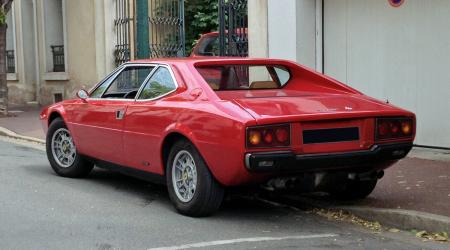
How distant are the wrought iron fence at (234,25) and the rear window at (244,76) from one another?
5.61 metres

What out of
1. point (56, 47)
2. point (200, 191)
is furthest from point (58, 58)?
point (200, 191)

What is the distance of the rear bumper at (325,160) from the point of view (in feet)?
17.4

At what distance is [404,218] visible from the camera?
226 inches

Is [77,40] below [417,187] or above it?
above

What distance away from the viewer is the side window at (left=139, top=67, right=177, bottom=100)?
645 cm

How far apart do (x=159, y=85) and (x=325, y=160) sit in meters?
1.99

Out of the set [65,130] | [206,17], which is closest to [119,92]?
[65,130]

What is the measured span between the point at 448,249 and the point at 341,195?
176cm

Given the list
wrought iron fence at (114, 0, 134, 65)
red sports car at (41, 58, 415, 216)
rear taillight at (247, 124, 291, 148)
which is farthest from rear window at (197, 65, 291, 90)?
wrought iron fence at (114, 0, 134, 65)

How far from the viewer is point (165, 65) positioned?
664 centimetres

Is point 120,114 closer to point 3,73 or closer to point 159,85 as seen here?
point 159,85

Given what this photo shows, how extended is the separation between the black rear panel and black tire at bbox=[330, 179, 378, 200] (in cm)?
94

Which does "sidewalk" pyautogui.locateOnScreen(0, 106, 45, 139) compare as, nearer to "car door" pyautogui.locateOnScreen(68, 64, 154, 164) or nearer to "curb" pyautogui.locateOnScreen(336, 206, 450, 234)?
"car door" pyautogui.locateOnScreen(68, 64, 154, 164)

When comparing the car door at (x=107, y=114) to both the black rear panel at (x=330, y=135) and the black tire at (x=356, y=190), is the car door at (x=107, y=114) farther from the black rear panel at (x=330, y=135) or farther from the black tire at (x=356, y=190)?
the black tire at (x=356, y=190)
